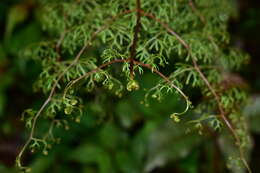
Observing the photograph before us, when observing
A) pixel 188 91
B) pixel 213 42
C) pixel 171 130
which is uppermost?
pixel 213 42

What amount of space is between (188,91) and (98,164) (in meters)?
0.68

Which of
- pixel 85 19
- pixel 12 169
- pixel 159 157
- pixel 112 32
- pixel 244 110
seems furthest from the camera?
pixel 12 169

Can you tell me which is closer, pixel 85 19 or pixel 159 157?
pixel 85 19

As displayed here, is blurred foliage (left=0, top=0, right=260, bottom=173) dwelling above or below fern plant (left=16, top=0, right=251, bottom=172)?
below

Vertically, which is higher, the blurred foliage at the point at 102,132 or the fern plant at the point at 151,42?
the fern plant at the point at 151,42

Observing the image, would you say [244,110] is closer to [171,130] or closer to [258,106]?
[258,106]

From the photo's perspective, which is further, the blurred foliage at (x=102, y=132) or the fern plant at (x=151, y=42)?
the blurred foliage at (x=102, y=132)

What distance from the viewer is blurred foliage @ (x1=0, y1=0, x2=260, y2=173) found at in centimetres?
179

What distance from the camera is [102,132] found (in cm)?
203

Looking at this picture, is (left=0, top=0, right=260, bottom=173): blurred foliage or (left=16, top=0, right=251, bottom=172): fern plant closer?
(left=16, top=0, right=251, bottom=172): fern plant

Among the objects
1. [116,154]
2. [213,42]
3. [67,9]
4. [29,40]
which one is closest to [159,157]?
[116,154]

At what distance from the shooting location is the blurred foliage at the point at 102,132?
5.86 feet

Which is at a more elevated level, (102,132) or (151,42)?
(151,42)

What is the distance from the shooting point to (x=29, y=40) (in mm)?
2234
